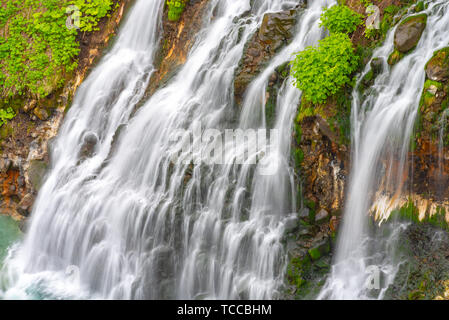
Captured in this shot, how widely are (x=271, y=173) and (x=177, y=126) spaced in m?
2.79

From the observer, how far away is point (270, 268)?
813 cm

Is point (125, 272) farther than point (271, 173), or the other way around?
point (125, 272)

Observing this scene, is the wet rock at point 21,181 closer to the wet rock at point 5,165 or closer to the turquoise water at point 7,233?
the wet rock at point 5,165

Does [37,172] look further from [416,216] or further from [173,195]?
[416,216]

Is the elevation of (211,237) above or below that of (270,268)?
above

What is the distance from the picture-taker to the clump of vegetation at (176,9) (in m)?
13.0

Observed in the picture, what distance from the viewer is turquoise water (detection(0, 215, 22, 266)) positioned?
11.6 meters

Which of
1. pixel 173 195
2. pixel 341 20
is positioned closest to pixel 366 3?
pixel 341 20

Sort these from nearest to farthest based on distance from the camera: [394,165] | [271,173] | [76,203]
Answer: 1. [394,165]
2. [271,173]
3. [76,203]

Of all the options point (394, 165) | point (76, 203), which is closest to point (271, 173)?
point (394, 165)

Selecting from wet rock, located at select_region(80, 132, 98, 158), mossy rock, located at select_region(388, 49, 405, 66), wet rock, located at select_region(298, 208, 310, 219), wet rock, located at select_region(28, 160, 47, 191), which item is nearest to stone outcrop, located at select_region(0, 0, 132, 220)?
wet rock, located at select_region(28, 160, 47, 191)

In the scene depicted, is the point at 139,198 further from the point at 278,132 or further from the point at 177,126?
the point at 278,132

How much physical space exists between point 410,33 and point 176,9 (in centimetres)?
722

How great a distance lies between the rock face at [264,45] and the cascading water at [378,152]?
254 centimetres
